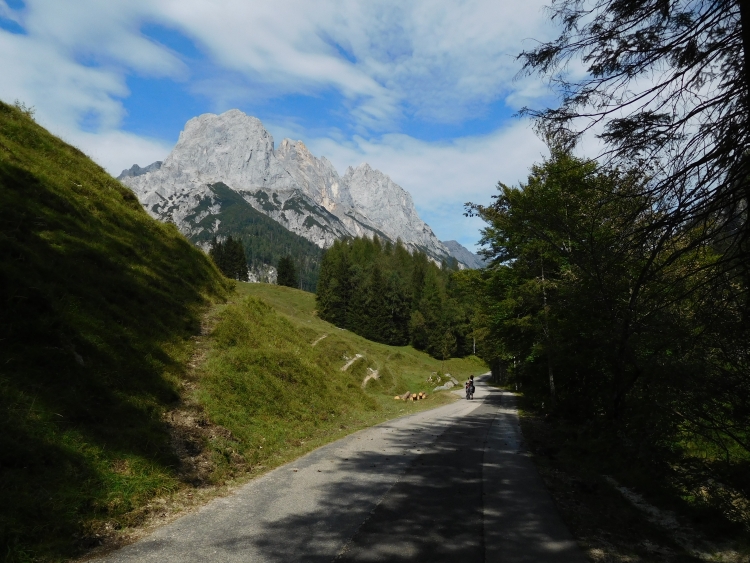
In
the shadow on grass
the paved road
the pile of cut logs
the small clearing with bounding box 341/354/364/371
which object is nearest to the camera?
the paved road

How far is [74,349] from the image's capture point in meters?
8.50

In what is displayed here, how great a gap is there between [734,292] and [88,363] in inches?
435

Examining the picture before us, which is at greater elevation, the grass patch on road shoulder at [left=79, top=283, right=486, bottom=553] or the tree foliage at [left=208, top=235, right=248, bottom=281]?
the tree foliage at [left=208, top=235, right=248, bottom=281]

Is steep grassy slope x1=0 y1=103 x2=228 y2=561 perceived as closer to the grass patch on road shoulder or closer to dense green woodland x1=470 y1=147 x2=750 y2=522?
the grass patch on road shoulder

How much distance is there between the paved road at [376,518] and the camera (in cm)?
507

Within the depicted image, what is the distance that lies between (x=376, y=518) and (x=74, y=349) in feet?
21.6

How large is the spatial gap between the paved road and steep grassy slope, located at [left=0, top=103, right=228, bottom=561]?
45.4 inches

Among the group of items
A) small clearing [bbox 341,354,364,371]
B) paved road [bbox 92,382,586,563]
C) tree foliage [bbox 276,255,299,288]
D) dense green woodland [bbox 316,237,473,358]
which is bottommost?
paved road [bbox 92,382,586,563]

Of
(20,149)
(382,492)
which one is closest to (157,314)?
(20,149)

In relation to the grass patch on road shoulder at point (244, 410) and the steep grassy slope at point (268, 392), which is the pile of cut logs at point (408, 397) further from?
the steep grassy slope at point (268, 392)

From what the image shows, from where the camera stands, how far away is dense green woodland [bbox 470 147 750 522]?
613 cm

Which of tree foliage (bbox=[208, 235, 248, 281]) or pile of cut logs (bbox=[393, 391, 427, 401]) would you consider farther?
tree foliage (bbox=[208, 235, 248, 281])

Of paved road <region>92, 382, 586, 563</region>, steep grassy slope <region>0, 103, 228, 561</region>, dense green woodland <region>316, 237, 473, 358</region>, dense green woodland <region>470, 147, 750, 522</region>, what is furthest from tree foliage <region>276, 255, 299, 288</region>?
paved road <region>92, 382, 586, 563</region>

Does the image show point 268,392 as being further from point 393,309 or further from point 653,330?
point 393,309
